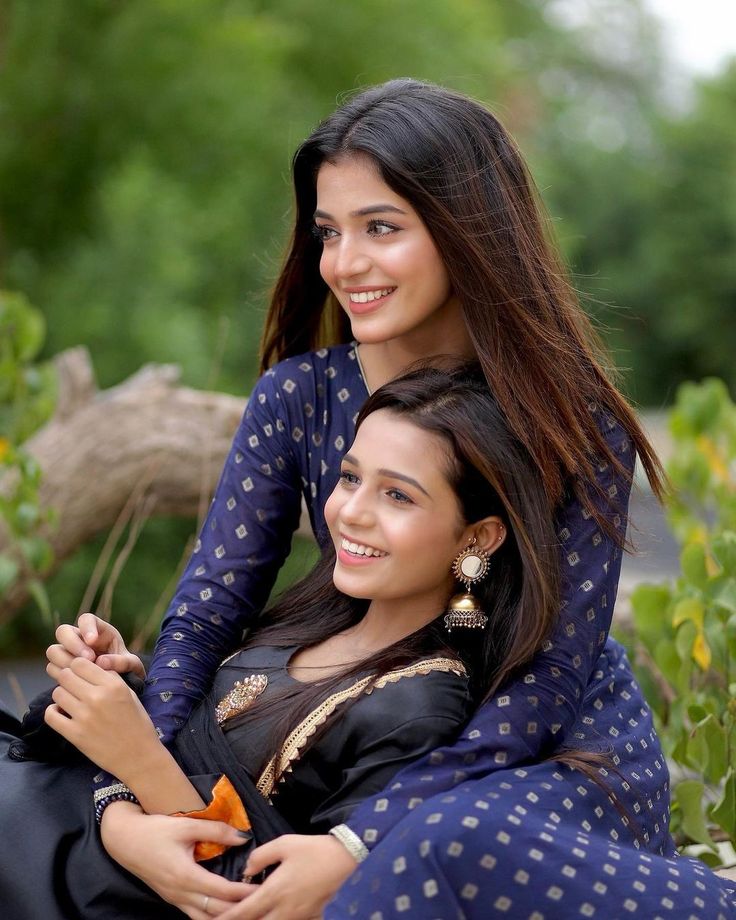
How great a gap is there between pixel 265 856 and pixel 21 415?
87.3 inches

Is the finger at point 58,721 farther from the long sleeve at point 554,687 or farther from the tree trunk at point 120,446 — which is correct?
the tree trunk at point 120,446

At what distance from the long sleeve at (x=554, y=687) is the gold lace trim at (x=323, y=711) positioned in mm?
99

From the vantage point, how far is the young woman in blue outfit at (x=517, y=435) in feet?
6.01

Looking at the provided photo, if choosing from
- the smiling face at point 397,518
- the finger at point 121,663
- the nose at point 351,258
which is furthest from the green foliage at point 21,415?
the smiling face at point 397,518

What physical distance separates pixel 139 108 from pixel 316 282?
4200 millimetres

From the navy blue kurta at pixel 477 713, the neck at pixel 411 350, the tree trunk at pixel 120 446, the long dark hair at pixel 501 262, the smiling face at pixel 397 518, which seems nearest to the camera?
the navy blue kurta at pixel 477 713

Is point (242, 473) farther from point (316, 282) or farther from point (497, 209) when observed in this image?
point (497, 209)

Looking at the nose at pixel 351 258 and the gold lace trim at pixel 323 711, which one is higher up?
the nose at pixel 351 258

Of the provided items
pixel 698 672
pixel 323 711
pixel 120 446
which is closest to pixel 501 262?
pixel 323 711

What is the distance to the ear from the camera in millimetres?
2137

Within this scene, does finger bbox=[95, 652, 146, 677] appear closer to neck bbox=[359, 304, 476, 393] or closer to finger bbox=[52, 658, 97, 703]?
finger bbox=[52, 658, 97, 703]

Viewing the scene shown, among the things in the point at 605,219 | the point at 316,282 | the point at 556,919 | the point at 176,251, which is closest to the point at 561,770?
the point at 556,919

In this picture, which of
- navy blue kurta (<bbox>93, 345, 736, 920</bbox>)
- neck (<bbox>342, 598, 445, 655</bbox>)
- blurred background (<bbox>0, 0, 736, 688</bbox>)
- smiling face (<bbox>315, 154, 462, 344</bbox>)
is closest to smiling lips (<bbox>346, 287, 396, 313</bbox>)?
smiling face (<bbox>315, 154, 462, 344</bbox>)

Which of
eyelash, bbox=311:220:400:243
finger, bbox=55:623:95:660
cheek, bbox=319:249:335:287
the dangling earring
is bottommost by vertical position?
finger, bbox=55:623:95:660
